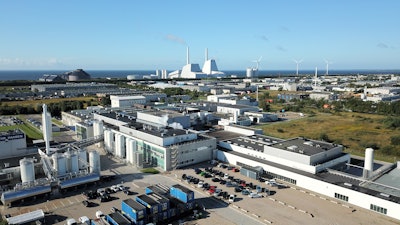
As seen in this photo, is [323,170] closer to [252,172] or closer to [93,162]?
[252,172]

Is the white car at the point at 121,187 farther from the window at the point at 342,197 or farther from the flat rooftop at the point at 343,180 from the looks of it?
the window at the point at 342,197

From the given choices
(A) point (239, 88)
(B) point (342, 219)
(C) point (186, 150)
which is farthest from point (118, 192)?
(A) point (239, 88)

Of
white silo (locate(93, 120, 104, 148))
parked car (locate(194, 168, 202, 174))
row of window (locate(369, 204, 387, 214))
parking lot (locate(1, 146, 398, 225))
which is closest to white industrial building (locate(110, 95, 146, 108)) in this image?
white silo (locate(93, 120, 104, 148))

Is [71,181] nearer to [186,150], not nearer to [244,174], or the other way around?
[186,150]

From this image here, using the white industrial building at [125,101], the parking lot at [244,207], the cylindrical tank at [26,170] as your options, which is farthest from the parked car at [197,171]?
the white industrial building at [125,101]

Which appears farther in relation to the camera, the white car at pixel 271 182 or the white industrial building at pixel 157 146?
the white industrial building at pixel 157 146


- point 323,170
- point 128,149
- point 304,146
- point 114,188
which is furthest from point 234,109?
point 114,188
